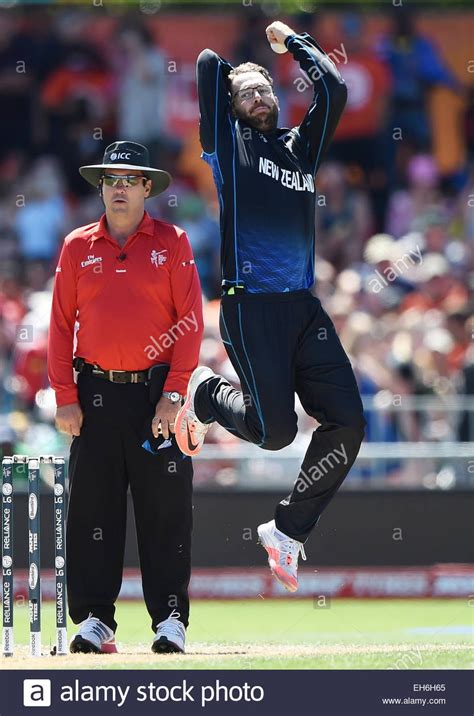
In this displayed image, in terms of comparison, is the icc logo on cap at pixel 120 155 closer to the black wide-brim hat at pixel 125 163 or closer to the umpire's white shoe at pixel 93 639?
the black wide-brim hat at pixel 125 163

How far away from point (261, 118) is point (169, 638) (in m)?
2.59

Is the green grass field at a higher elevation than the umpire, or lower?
lower

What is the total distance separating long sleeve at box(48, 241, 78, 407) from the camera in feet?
25.8

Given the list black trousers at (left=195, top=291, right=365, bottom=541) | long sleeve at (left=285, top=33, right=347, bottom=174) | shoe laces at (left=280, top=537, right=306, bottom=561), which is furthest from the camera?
long sleeve at (left=285, top=33, right=347, bottom=174)

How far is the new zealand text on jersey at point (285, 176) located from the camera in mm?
7328

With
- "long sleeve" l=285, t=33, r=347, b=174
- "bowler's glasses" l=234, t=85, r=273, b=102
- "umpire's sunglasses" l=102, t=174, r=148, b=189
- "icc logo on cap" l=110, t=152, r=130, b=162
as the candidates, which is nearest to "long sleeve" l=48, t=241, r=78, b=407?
"umpire's sunglasses" l=102, t=174, r=148, b=189

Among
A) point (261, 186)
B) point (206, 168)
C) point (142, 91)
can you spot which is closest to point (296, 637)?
point (261, 186)

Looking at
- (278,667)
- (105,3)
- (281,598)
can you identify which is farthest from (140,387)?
(105,3)

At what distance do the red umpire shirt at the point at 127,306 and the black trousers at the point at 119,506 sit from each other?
0.17 metres

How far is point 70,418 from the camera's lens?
7.83m
